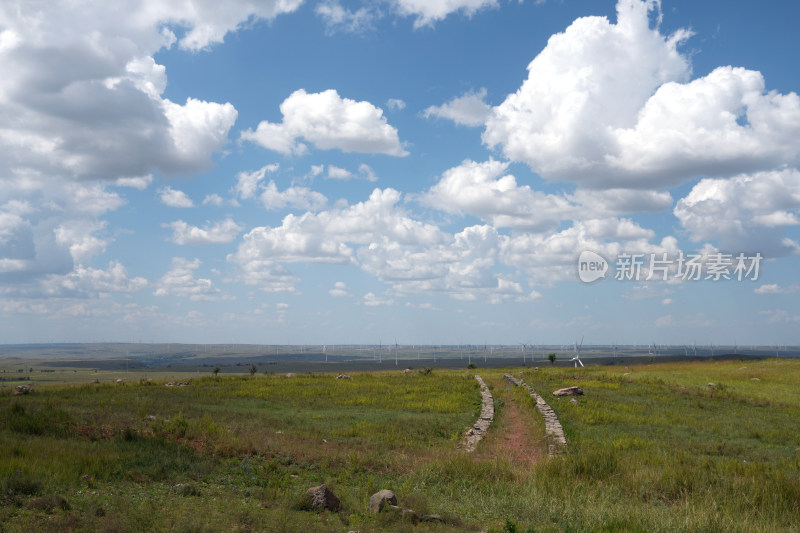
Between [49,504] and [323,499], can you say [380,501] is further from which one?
[49,504]

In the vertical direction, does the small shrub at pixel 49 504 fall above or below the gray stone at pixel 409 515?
above

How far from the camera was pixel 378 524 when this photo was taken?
1050cm

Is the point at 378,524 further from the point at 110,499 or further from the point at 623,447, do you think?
→ the point at 623,447

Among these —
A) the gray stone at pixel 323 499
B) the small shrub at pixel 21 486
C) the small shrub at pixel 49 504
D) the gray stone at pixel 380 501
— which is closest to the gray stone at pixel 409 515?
the gray stone at pixel 380 501

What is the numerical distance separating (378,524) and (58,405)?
23646mm

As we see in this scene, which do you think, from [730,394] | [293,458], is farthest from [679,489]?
[730,394]

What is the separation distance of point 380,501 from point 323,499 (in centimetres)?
131

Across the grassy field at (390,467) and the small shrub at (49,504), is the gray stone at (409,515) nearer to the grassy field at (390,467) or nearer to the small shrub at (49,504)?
the grassy field at (390,467)

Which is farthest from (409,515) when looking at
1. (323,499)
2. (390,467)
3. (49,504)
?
(49,504)

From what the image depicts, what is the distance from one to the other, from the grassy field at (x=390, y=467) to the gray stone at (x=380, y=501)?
24cm

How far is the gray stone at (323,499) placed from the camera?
11.5 m

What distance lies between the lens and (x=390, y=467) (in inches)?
642

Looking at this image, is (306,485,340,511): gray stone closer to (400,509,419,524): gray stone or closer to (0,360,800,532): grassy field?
(0,360,800,532): grassy field

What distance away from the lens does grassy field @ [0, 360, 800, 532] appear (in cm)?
1065
